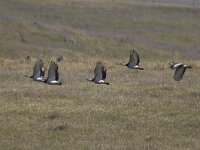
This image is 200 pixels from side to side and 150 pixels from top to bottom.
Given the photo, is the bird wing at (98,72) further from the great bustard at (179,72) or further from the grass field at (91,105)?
the great bustard at (179,72)

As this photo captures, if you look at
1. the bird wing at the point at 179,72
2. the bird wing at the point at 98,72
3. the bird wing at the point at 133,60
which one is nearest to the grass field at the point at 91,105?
the bird wing at the point at 179,72

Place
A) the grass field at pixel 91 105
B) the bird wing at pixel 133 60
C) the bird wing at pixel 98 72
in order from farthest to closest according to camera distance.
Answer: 1. the bird wing at pixel 133 60
2. the bird wing at pixel 98 72
3. the grass field at pixel 91 105

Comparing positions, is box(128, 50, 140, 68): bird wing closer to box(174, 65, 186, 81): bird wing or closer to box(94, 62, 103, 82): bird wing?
box(174, 65, 186, 81): bird wing

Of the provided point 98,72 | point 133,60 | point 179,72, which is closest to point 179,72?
point 179,72

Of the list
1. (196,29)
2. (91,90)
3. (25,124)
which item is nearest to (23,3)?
(196,29)

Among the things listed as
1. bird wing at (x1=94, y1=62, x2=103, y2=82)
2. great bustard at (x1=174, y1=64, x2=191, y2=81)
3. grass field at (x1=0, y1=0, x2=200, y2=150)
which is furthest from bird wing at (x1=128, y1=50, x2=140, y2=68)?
bird wing at (x1=94, y1=62, x2=103, y2=82)

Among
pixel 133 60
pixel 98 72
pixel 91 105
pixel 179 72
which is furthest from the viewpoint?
pixel 179 72

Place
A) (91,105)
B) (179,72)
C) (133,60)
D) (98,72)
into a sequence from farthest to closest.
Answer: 1. (179,72)
2. (133,60)
3. (91,105)
4. (98,72)

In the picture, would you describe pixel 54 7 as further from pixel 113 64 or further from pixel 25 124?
pixel 25 124

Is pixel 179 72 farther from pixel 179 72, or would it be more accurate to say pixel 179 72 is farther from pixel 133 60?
pixel 133 60

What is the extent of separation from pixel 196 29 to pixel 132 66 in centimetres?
4524

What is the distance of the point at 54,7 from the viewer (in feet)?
218

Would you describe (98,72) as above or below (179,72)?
below

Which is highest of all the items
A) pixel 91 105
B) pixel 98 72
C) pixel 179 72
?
pixel 179 72
